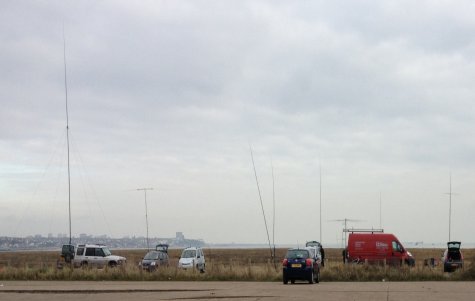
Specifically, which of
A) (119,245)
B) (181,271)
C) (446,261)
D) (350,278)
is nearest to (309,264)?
(350,278)

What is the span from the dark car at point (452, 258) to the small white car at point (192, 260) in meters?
13.8

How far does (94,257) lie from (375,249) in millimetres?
17426

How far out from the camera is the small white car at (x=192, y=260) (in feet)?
122

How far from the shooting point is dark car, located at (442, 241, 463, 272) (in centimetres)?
3582

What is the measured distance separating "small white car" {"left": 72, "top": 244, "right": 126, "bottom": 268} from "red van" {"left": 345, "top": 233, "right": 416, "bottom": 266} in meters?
14.3

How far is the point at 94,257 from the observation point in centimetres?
4009

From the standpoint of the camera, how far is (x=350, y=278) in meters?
30.9

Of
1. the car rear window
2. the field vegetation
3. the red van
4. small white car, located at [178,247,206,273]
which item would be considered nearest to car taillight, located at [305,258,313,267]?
the car rear window

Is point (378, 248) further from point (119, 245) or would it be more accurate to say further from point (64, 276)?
point (119, 245)
